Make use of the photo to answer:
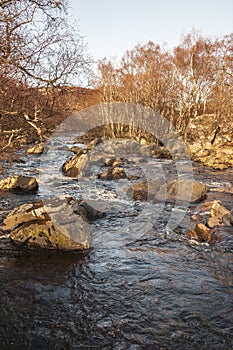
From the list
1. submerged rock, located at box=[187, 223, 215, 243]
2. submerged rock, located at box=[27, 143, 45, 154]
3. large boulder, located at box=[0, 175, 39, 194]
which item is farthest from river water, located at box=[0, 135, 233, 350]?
submerged rock, located at box=[27, 143, 45, 154]

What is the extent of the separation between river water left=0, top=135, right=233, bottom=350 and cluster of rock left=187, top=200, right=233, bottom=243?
239 mm

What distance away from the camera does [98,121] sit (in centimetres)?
2666

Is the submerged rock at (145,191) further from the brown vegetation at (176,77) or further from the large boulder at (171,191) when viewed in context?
the brown vegetation at (176,77)

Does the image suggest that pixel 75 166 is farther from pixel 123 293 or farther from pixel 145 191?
pixel 123 293

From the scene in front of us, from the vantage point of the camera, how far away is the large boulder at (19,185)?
10352 millimetres

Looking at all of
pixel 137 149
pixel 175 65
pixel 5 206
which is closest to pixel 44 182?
pixel 5 206

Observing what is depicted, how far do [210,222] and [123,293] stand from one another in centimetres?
359

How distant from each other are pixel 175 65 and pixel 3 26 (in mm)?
22634

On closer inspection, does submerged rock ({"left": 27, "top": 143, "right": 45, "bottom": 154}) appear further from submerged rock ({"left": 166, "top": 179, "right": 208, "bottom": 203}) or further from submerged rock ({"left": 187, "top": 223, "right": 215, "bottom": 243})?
submerged rock ({"left": 187, "top": 223, "right": 215, "bottom": 243})

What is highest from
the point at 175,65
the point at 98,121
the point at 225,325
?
the point at 175,65

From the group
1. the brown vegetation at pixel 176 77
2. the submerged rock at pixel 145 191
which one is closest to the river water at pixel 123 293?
the submerged rock at pixel 145 191

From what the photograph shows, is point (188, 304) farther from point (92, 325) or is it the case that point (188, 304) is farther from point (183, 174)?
point (183, 174)

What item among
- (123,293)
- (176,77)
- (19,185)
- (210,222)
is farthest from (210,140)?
(123,293)

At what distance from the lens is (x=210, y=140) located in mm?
20016
